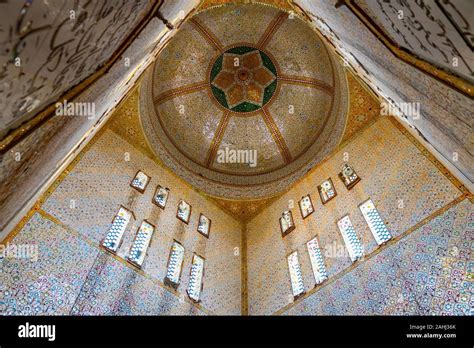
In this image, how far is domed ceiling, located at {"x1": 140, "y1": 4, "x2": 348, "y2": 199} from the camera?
32.8ft

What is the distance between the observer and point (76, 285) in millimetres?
5250

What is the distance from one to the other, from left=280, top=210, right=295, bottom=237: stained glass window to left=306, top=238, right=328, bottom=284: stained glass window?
901 millimetres

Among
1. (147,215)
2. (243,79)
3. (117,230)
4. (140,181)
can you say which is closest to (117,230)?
(117,230)

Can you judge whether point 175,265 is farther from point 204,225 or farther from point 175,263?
point 204,225

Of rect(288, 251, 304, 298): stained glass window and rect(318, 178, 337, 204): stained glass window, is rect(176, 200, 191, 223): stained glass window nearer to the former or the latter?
rect(288, 251, 304, 298): stained glass window

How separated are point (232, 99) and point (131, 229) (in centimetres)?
614

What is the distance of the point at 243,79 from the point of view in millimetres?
11602

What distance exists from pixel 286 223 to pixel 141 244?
11.2 ft

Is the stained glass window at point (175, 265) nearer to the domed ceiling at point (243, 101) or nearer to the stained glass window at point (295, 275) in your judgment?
the stained glass window at point (295, 275)

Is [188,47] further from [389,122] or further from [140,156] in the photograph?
[389,122]

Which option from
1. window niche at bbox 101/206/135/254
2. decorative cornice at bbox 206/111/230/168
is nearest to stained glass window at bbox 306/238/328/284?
window niche at bbox 101/206/135/254

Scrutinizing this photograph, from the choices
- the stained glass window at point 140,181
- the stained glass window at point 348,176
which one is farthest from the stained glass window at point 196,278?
the stained glass window at point 348,176
